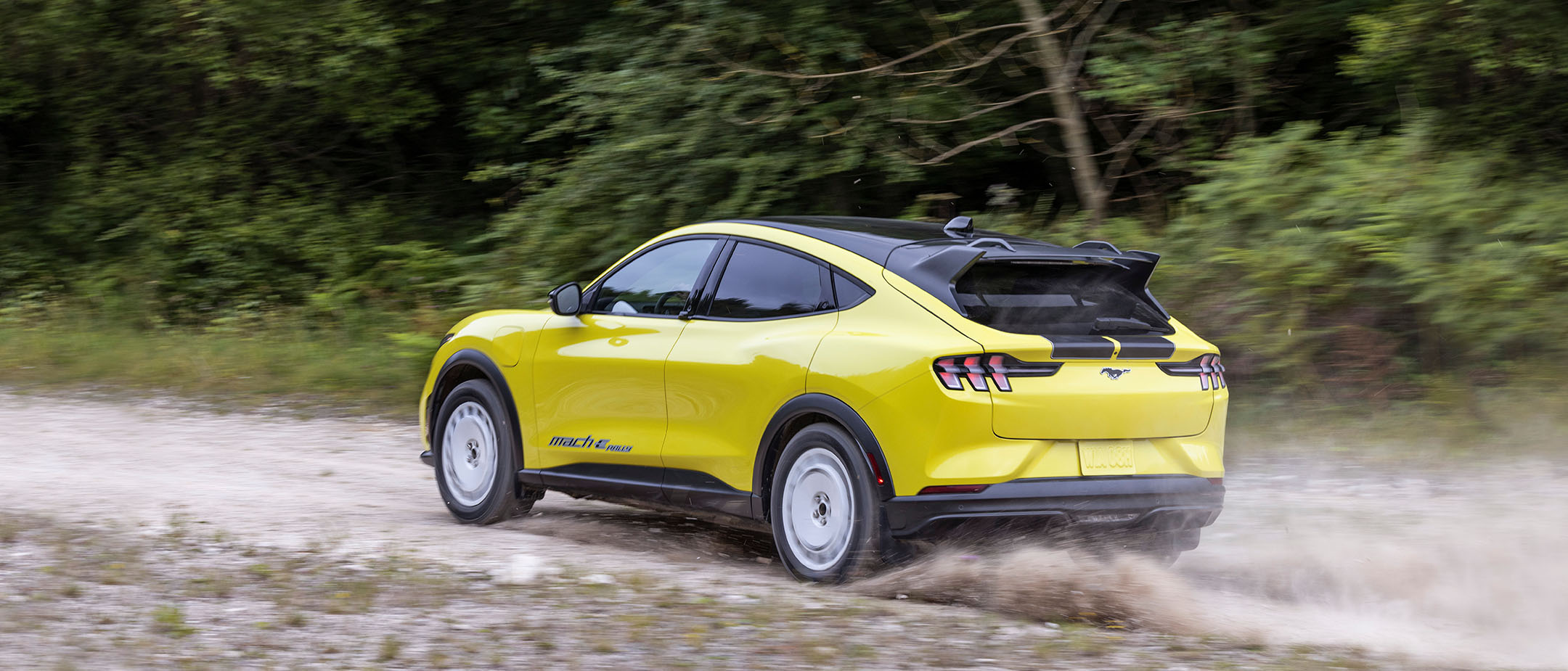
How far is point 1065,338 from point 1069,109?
7812 millimetres

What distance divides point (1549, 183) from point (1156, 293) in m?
2.85

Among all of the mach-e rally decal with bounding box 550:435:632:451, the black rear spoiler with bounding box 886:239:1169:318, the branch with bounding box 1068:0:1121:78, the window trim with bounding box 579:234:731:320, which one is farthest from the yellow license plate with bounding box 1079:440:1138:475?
the branch with bounding box 1068:0:1121:78

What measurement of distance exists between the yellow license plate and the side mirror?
2743 mm

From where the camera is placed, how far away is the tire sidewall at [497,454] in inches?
295

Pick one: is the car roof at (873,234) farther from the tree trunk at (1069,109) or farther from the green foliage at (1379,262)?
the tree trunk at (1069,109)

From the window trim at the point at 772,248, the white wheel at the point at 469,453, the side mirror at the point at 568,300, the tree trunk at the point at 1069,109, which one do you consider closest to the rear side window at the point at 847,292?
the window trim at the point at 772,248

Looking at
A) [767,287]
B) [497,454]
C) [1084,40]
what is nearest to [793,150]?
[1084,40]

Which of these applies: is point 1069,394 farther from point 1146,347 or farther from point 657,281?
point 657,281

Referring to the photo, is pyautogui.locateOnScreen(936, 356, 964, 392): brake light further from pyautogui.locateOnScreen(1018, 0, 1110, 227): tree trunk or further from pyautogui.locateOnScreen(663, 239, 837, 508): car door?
pyautogui.locateOnScreen(1018, 0, 1110, 227): tree trunk

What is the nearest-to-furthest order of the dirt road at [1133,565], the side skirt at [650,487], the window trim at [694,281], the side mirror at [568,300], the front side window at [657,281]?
the dirt road at [1133,565], the side skirt at [650,487], the window trim at [694,281], the front side window at [657,281], the side mirror at [568,300]

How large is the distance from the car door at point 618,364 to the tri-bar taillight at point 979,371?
5.29 ft

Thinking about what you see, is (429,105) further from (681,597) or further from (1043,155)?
(681,597)

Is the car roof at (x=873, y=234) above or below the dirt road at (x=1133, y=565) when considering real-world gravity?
above

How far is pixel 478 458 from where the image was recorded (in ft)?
25.3
